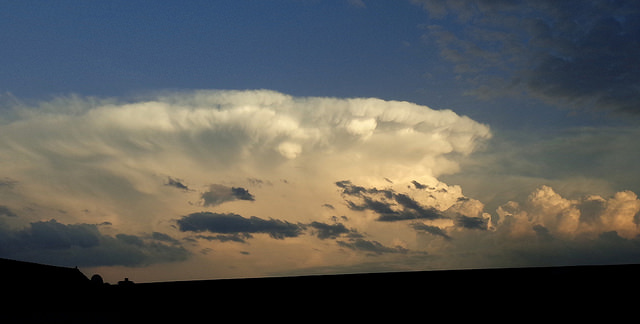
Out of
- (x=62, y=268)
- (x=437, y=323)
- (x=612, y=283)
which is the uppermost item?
(x=62, y=268)

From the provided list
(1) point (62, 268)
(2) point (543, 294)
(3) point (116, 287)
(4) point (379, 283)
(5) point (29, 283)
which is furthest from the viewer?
(1) point (62, 268)

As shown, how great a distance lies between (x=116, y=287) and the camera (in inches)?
1143

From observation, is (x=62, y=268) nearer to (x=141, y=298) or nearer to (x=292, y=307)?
(x=141, y=298)

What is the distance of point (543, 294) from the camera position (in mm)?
22203

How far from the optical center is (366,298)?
79.8 ft

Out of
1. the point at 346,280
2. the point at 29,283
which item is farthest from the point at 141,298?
the point at 29,283

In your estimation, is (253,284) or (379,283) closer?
(379,283)

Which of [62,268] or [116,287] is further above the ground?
[62,268]

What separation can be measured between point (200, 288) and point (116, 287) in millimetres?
5456

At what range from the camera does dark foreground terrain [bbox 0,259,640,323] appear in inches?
855

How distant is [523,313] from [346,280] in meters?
8.32

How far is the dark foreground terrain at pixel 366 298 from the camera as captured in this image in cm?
2172

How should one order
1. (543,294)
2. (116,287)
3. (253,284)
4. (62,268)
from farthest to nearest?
(62,268) < (116,287) < (253,284) < (543,294)

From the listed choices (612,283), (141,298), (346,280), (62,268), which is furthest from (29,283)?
(612,283)
